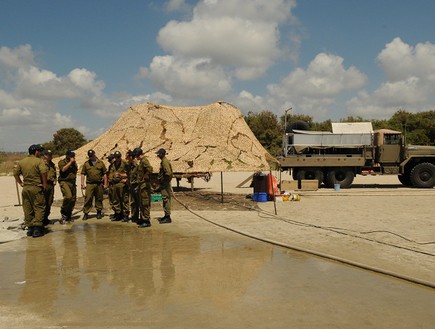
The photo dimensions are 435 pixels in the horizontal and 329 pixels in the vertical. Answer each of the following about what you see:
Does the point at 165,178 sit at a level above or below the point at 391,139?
below

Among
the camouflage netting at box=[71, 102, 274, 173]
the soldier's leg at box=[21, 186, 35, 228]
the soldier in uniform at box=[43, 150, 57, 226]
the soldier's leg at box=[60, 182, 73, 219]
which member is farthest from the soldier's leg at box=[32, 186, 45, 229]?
the camouflage netting at box=[71, 102, 274, 173]

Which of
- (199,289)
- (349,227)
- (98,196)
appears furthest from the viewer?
(98,196)

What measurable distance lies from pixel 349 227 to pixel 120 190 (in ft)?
19.0

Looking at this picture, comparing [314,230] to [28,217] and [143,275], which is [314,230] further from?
[28,217]

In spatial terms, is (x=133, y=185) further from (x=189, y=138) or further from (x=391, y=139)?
(x=391, y=139)

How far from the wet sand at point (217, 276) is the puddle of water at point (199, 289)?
1cm

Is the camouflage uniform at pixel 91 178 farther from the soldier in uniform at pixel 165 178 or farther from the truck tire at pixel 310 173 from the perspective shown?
the truck tire at pixel 310 173

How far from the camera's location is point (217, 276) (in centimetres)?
527

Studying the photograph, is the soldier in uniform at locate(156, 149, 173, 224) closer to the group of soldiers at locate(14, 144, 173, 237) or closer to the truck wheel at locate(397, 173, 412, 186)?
the group of soldiers at locate(14, 144, 173, 237)

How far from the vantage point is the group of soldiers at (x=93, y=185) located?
26.4 feet

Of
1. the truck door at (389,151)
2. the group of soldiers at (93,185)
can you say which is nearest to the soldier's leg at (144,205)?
the group of soldiers at (93,185)

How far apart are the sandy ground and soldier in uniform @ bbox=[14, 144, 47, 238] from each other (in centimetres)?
42

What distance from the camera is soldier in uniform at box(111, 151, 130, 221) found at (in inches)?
399

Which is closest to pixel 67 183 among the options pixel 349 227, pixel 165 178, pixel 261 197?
pixel 165 178
